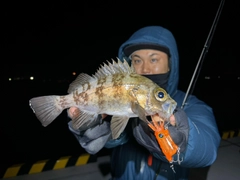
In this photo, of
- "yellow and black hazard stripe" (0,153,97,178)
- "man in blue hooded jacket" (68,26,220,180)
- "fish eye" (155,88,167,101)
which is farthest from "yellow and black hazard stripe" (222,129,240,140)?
"fish eye" (155,88,167,101)

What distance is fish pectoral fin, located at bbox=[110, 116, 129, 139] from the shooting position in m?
1.85

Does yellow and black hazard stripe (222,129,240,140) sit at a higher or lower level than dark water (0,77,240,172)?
higher

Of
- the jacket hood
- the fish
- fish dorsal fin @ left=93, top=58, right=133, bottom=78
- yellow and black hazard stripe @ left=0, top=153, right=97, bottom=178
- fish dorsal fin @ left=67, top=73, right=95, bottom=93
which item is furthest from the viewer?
yellow and black hazard stripe @ left=0, top=153, right=97, bottom=178

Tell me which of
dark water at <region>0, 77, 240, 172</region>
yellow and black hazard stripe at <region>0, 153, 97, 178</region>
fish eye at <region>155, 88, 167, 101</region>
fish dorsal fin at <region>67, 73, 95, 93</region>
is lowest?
dark water at <region>0, 77, 240, 172</region>

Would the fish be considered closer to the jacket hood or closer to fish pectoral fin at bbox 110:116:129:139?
fish pectoral fin at bbox 110:116:129:139

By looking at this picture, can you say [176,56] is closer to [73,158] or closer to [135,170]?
[135,170]

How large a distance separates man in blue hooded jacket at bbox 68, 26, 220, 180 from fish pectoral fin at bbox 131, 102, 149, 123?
8.2 inches

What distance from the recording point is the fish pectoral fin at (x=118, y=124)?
185 cm

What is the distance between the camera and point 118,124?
1889 millimetres

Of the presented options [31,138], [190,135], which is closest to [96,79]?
[190,135]

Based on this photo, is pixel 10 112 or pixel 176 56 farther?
pixel 10 112

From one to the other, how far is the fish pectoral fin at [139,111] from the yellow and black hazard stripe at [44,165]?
2.76 meters

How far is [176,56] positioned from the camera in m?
2.82

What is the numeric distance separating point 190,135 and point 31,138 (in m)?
7.81
